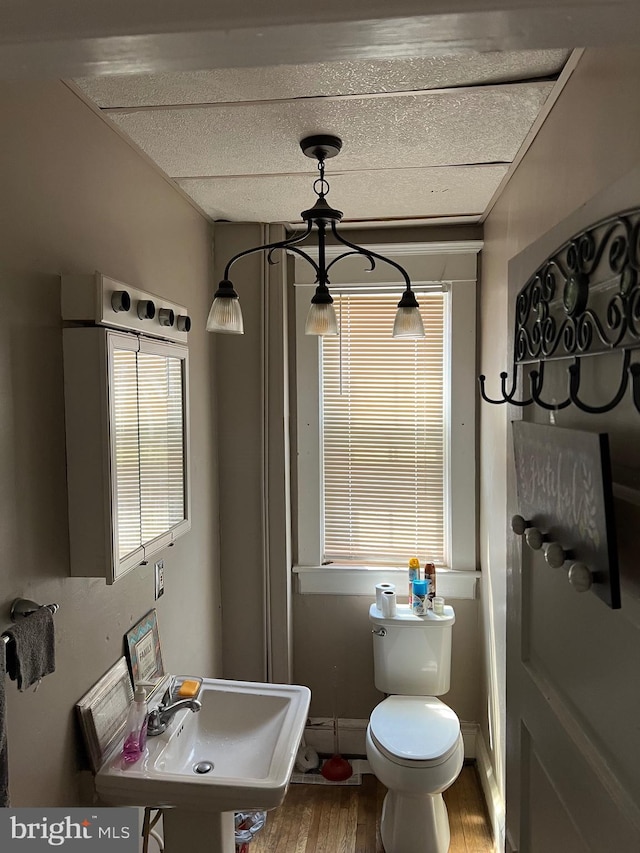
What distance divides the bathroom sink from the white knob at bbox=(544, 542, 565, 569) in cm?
98

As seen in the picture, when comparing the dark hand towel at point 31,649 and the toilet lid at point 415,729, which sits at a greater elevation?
the dark hand towel at point 31,649

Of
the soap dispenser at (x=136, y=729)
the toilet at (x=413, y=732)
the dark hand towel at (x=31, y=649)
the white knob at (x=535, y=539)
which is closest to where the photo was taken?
the white knob at (x=535, y=539)

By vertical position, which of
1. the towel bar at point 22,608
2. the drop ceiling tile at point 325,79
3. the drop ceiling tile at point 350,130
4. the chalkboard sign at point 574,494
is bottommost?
the towel bar at point 22,608

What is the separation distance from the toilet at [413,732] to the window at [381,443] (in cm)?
26

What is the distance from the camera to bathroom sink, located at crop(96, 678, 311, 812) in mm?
1484

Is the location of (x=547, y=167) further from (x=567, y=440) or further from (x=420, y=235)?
(x=420, y=235)

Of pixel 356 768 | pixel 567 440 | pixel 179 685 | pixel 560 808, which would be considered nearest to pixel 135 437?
pixel 179 685

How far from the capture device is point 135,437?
1.61 m

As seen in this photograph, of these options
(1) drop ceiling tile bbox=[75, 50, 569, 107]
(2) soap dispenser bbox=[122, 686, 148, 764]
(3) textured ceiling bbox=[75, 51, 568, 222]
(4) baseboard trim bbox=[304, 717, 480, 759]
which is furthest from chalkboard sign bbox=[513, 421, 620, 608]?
(4) baseboard trim bbox=[304, 717, 480, 759]

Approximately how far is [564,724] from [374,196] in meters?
1.86

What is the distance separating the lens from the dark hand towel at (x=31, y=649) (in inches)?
45.3

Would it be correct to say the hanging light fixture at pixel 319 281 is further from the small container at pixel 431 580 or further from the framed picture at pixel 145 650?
the small container at pixel 431 580

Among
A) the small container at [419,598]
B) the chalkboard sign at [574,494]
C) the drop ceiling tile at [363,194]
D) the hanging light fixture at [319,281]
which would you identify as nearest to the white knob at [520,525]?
the chalkboard sign at [574,494]

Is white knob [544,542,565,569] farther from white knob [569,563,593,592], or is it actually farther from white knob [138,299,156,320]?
white knob [138,299,156,320]
